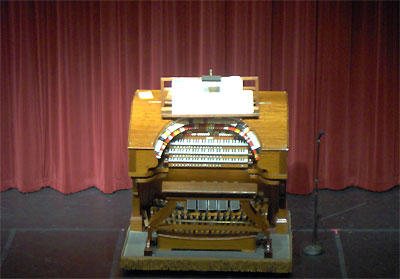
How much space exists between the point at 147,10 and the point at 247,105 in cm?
190

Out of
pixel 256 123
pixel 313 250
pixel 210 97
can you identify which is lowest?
pixel 313 250

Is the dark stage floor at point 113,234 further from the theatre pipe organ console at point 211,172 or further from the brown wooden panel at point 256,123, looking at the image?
the brown wooden panel at point 256,123

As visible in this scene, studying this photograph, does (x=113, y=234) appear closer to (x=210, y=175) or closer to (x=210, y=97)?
(x=210, y=175)

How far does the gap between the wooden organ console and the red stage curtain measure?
1.30 m

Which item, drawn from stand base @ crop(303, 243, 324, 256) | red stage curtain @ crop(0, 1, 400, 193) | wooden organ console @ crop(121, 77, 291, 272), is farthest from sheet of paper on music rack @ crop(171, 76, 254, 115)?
red stage curtain @ crop(0, 1, 400, 193)

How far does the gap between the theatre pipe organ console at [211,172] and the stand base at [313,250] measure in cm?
28

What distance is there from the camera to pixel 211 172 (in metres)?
5.91

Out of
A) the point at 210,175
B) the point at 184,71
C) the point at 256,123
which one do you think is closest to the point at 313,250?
the point at 210,175

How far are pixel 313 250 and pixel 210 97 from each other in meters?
1.53

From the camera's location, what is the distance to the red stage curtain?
7.09 metres

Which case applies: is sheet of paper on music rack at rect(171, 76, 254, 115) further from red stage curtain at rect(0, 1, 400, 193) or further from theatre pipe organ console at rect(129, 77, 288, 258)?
red stage curtain at rect(0, 1, 400, 193)

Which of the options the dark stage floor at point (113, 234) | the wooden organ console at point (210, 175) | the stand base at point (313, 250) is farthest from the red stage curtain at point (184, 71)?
the stand base at point (313, 250)

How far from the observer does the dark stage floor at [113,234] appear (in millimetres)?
5773

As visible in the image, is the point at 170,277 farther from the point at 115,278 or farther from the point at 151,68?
the point at 151,68
